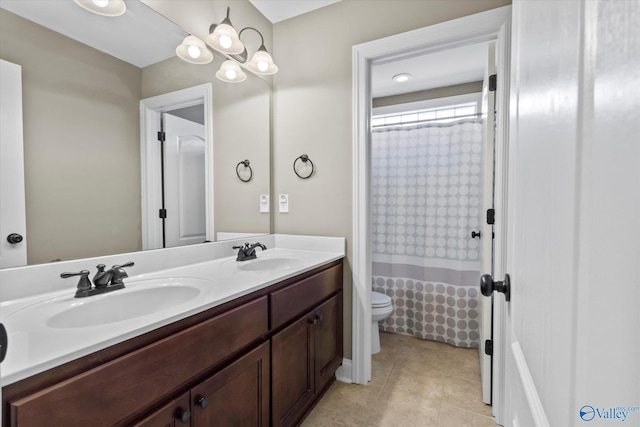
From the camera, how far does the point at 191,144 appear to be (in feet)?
5.52

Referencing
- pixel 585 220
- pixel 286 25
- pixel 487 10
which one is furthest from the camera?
pixel 286 25

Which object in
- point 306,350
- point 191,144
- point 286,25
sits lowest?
point 306,350

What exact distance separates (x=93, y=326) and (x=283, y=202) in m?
1.48

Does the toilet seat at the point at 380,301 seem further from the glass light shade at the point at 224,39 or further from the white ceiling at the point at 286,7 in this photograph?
the white ceiling at the point at 286,7

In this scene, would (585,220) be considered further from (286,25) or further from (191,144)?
(286,25)

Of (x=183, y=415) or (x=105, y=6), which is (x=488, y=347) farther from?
(x=105, y=6)

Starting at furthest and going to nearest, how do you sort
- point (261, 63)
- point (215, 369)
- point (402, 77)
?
point (402, 77)
point (261, 63)
point (215, 369)

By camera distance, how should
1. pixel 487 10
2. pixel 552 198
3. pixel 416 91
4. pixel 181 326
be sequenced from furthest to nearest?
pixel 416 91
pixel 487 10
pixel 181 326
pixel 552 198

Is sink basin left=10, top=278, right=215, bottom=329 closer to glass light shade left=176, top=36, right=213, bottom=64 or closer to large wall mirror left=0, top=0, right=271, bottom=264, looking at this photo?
large wall mirror left=0, top=0, right=271, bottom=264

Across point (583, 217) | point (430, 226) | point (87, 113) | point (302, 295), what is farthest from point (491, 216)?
point (87, 113)

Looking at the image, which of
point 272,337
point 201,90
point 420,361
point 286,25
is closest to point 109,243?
point 272,337

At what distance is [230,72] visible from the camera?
6.12ft

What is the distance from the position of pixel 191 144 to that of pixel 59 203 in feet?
2.35

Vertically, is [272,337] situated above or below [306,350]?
above
